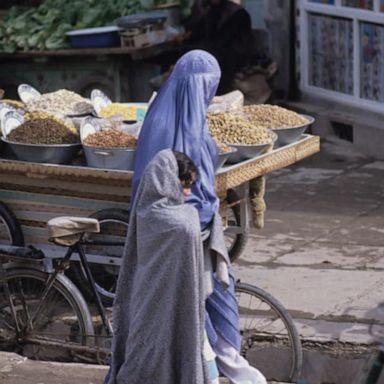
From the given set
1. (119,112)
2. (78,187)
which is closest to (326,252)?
(119,112)

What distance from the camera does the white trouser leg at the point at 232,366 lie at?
6.05 m

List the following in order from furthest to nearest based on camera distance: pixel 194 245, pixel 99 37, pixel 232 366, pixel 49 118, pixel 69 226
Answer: pixel 99 37 < pixel 49 118 < pixel 69 226 < pixel 232 366 < pixel 194 245

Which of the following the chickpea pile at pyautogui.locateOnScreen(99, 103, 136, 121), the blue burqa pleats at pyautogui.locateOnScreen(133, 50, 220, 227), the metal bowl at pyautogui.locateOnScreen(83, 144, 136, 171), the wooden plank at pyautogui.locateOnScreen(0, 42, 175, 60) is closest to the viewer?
the blue burqa pleats at pyautogui.locateOnScreen(133, 50, 220, 227)

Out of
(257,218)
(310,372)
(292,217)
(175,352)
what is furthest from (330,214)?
(175,352)

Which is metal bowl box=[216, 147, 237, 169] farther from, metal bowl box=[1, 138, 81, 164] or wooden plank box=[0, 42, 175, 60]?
wooden plank box=[0, 42, 175, 60]

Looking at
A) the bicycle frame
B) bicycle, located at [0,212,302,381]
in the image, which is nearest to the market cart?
bicycle, located at [0,212,302,381]

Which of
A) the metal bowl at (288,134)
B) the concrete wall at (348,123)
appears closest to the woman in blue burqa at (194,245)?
the metal bowl at (288,134)

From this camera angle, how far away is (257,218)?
24.6ft

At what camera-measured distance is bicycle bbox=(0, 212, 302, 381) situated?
262 inches

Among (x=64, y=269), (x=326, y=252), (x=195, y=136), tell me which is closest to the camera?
(x=195, y=136)

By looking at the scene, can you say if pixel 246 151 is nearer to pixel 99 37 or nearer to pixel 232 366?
pixel 232 366

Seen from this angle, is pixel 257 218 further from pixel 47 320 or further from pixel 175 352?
pixel 175 352

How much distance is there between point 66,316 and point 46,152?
3.23ft

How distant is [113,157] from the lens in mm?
6945
